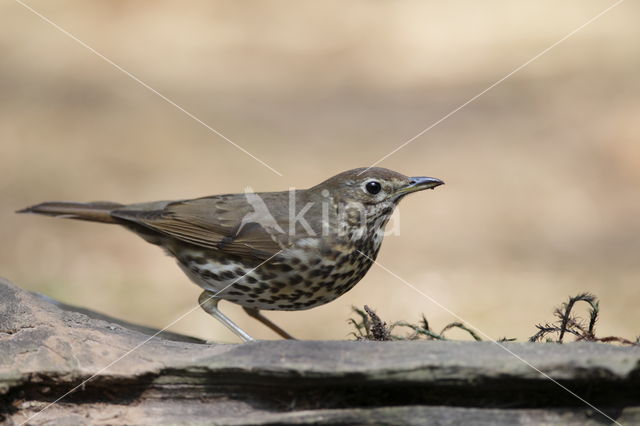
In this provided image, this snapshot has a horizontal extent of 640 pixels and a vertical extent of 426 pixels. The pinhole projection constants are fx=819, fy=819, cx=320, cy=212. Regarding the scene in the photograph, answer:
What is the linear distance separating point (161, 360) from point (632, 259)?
22.8 ft

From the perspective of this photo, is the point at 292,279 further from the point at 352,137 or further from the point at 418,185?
the point at 352,137

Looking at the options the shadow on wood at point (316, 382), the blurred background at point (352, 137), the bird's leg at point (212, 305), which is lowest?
the shadow on wood at point (316, 382)

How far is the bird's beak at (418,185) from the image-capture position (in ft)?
16.1

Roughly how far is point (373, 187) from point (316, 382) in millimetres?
2037

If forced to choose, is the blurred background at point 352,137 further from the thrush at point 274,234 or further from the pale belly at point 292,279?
the pale belly at point 292,279

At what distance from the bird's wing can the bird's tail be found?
0.38ft

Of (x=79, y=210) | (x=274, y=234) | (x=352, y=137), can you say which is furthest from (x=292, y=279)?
(x=352, y=137)

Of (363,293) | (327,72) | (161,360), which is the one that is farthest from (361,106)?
(161,360)

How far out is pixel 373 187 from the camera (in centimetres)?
502

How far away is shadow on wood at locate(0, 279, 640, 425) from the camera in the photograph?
3084 mm

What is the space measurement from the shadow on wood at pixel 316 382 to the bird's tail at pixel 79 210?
184 cm

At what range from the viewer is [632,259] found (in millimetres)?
9055

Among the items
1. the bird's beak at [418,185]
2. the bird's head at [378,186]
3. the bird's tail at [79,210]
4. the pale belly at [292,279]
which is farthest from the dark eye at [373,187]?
the bird's tail at [79,210]

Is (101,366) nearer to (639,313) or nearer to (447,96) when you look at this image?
(639,313)
